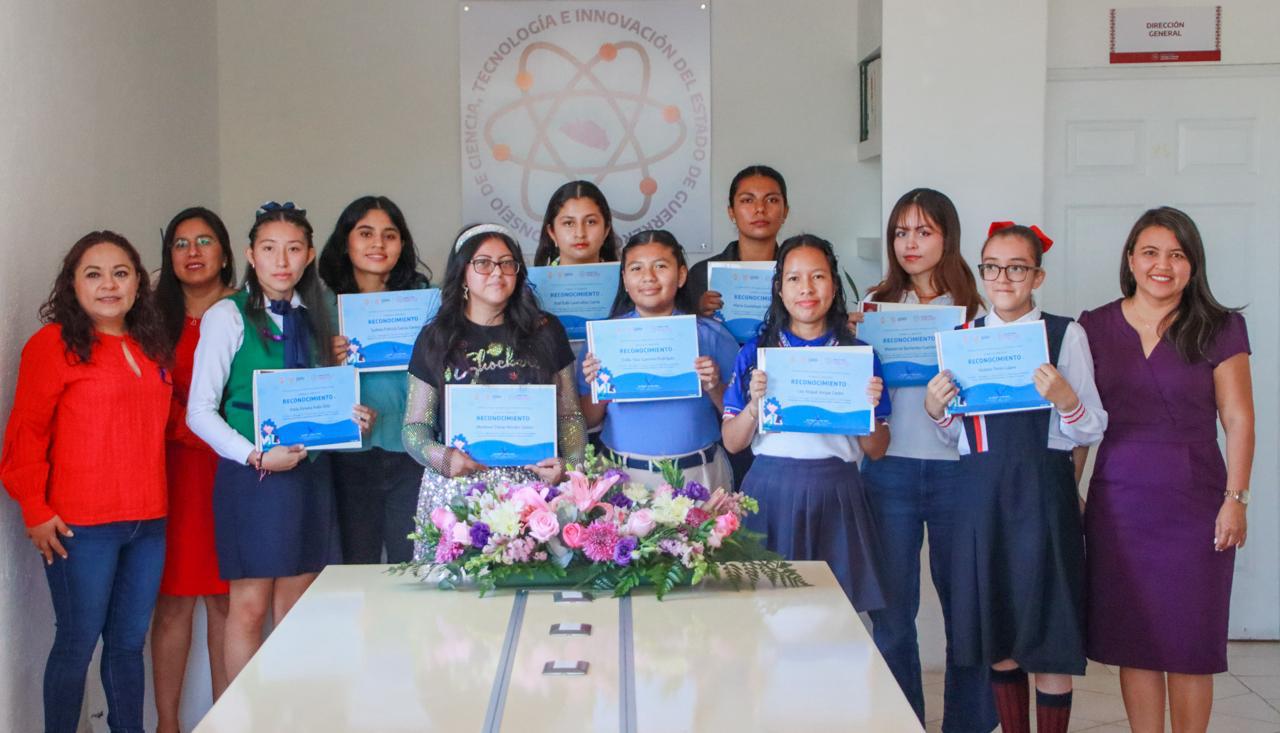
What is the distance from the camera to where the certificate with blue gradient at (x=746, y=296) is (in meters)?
3.76

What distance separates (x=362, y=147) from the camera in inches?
219

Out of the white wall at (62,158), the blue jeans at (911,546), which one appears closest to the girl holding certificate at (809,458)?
the blue jeans at (911,546)

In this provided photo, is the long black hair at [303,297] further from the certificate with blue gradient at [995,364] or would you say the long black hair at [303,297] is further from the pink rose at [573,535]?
the certificate with blue gradient at [995,364]

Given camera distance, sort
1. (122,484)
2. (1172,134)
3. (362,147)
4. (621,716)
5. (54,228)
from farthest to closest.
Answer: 1. (362,147)
2. (1172,134)
3. (54,228)
4. (122,484)
5. (621,716)

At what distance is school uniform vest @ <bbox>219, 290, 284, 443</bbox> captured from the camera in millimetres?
3490

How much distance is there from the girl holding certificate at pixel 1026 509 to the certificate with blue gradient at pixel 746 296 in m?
0.61

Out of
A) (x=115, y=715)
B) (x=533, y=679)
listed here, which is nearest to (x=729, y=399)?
(x=533, y=679)

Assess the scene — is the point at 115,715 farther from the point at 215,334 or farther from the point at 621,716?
the point at 621,716

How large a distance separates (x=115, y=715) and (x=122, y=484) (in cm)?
65

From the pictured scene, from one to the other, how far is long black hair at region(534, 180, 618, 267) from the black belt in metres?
0.76

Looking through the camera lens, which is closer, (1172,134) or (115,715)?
(115,715)

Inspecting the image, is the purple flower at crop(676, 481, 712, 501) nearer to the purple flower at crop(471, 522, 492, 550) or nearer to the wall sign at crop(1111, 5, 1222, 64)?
the purple flower at crop(471, 522, 492, 550)

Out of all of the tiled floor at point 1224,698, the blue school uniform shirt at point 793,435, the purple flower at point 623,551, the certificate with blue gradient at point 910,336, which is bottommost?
the tiled floor at point 1224,698

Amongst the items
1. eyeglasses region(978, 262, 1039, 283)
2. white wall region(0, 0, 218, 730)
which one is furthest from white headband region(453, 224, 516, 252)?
eyeglasses region(978, 262, 1039, 283)
